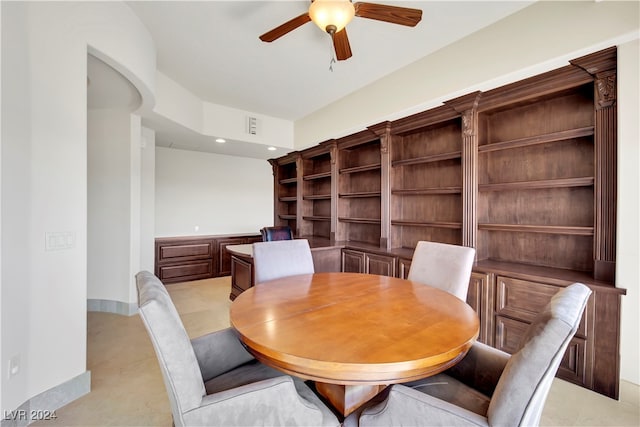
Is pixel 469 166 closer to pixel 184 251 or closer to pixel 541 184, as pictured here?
pixel 541 184

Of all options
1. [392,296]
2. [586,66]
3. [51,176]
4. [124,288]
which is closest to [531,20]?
[586,66]

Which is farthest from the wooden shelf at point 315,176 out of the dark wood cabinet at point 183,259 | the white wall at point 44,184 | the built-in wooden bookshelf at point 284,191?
A: the white wall at point 44,184

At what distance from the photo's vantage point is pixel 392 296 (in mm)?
1704

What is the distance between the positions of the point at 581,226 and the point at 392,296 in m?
1.77

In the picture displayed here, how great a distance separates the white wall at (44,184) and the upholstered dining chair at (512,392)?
1.99 metres

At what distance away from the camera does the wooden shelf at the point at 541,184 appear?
2120mm

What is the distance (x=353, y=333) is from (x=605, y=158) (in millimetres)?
2206

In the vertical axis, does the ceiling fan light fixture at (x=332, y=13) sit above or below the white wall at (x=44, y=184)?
above

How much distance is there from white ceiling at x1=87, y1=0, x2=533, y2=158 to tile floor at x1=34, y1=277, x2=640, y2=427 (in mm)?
2727

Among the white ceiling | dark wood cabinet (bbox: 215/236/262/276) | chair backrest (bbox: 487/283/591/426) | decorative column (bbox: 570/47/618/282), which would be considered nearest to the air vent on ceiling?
the white ceiling

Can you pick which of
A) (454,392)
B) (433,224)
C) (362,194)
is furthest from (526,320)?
(362,194)

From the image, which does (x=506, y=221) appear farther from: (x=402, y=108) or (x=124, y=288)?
(x=124, y=288)

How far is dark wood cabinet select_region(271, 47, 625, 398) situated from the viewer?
1.96 m

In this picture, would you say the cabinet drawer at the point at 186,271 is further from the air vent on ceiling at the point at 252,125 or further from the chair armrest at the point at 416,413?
the chair armrest at the point at 416,413
